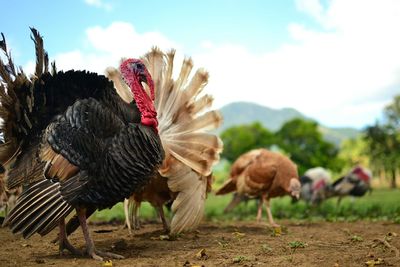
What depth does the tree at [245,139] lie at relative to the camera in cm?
6256

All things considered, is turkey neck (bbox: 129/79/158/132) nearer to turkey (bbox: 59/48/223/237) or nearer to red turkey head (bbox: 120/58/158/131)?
red turkey head (bbox: 120/58/158/131)

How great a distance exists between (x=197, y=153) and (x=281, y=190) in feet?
10.2

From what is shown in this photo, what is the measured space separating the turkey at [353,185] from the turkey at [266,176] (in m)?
7.24

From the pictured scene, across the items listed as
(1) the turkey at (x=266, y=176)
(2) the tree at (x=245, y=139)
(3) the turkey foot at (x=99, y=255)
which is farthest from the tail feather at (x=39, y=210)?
(2) the tree at (x=245, y=139)

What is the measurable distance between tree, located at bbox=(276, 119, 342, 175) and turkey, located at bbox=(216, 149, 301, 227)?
150 ft

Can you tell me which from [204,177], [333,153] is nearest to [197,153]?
[204,177]

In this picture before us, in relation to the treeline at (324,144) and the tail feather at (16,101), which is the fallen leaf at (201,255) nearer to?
the tail feather at (16,101)

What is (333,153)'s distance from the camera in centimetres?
5884

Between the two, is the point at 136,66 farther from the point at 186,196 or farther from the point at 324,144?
the point at 324,144

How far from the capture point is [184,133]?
22.3ft

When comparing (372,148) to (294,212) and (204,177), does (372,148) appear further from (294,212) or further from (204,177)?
(204,177)

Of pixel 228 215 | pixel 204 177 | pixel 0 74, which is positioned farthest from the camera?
pixel 228 215

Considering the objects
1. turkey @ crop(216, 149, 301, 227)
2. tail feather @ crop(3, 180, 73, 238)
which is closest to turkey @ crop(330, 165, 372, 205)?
turkey @ crop(216, 149, 301, 227)

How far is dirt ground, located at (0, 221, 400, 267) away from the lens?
4848 mm
